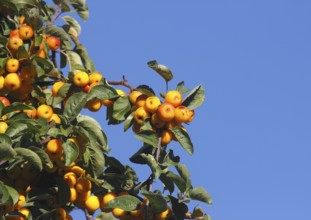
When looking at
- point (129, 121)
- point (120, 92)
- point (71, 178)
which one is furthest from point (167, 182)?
point (120, 92)

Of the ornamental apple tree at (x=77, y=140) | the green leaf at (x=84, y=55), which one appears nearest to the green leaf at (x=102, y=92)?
the ornamental apple tree at (x=77, y=140)

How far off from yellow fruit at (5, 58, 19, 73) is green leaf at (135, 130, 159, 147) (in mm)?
895

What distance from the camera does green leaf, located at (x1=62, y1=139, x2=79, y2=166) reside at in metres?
4.45

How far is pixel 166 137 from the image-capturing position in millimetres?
4703

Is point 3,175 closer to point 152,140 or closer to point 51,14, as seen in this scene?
point 152,140

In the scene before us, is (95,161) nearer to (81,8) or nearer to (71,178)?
(71,178)

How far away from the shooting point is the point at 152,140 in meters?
Result: 4.61

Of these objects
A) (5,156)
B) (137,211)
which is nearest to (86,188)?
(137,211)

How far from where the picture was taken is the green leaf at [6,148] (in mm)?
4223

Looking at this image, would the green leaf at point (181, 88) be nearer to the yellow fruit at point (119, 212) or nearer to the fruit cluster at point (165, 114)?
the fruit cluster at point (165, 114)

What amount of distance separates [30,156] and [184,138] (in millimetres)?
851

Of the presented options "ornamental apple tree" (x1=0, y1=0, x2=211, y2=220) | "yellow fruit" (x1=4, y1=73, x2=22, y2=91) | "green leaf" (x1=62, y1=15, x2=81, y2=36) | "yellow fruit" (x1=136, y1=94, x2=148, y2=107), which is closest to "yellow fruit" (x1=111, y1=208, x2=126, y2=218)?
"ornamental apple tree" (x1=0, y1=0, x2=211, y2=220)

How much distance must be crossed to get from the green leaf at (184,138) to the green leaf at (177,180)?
15 centimetres

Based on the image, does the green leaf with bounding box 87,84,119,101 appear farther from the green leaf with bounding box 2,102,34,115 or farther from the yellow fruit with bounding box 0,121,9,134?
the yellow fruit with bounding box 0,121,9,134
